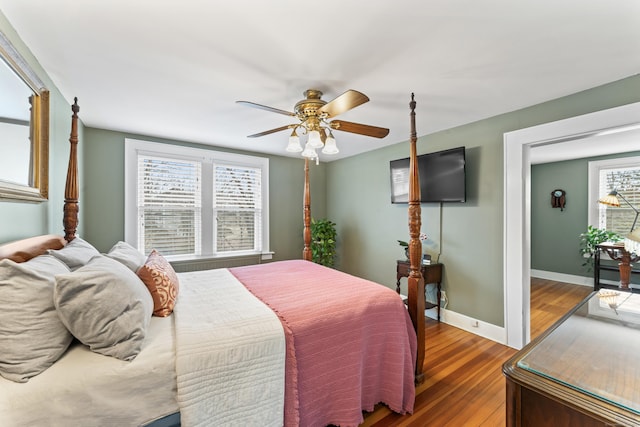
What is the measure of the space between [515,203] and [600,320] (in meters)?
1.64

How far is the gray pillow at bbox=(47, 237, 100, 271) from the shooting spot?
1387mm

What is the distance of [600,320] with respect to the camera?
1207mm

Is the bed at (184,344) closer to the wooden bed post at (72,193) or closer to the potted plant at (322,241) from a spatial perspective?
the wooden bed post at (72,193)

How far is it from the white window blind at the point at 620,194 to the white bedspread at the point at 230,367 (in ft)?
19.6

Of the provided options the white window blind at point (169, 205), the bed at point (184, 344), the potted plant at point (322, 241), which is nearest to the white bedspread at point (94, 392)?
the bed at point (184, 344)

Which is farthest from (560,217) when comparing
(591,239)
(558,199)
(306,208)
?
(306,208)

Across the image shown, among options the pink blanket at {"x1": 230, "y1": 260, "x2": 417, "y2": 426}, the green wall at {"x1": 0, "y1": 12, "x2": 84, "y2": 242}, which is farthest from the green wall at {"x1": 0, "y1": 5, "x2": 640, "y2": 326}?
A: the pink blanket at {"x1": 230, "y1": 260, "x2": 417, "y2": 426}

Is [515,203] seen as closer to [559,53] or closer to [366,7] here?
[559,53]

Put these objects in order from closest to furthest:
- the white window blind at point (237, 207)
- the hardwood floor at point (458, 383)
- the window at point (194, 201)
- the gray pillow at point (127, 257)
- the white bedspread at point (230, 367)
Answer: the white bedspread at point (230, 367), the gray pillow at point (127, 257), the hardwood floor at point (458, 383), the window at point (194, 201), the white window blind at point (237, 207)

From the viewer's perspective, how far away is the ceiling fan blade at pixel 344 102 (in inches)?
66.3

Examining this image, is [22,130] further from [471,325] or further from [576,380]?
[471,325]

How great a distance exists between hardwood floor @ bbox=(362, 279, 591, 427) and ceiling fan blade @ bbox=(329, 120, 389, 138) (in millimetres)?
2064

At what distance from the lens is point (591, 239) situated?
438 centimetres

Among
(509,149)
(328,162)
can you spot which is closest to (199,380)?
(509,149)
